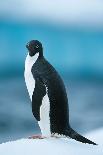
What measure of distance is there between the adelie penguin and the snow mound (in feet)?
0.32

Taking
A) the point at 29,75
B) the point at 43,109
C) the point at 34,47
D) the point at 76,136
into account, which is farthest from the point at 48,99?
the point at 34,47

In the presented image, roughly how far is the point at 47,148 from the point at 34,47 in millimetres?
1123

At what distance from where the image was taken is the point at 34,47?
7.32 meters

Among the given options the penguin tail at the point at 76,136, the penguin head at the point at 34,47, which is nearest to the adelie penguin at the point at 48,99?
the penguin tail at the point at 76,136

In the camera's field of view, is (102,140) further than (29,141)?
Yes

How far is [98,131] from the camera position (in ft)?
35.7

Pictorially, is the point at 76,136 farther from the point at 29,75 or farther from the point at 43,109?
the point at 29,75

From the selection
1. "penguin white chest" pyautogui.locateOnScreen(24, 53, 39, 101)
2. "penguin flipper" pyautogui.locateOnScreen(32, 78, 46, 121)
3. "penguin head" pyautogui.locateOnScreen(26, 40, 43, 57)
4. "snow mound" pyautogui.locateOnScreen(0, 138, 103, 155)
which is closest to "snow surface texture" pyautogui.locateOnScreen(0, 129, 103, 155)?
"snow mound" pyautogui.locateOnScreen(0, 138, 103, 155)

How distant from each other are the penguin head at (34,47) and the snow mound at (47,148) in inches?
36.6

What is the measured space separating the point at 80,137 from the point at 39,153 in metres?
0.59

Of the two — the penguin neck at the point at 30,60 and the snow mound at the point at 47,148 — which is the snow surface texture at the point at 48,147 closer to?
the snow mound at the point at 47,148

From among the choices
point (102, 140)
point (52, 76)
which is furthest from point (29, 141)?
point (102, 140)

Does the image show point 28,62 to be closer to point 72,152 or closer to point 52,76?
point 52,76

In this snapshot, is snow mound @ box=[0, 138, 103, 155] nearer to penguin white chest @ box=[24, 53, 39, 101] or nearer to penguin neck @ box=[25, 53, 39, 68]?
penguin white chest @ box=[24, 53, 39, 101]
